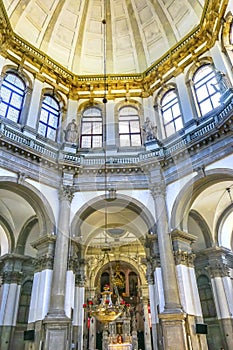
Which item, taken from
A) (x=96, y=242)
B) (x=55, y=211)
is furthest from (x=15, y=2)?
(x=96, y=242)

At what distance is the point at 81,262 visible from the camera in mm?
15945

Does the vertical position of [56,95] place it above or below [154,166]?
above

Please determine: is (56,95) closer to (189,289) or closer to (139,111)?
(139,111)

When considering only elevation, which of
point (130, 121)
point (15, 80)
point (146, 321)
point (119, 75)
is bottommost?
point (146, 321)

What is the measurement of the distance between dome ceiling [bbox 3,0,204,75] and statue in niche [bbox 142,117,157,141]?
5415 mm

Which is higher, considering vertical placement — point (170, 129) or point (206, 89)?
point (206, 89)

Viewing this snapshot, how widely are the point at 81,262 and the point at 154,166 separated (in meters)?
6.75

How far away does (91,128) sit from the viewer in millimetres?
17500

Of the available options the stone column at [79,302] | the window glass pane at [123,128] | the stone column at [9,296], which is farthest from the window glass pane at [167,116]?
the stone column at [9,296]

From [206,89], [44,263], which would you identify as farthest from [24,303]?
[206,89]

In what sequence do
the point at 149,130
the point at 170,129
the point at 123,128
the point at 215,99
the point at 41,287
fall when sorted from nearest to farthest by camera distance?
the point at 41,287 < the point at 215,99 < the point at 149,130 < the point at 170,129 < the point at 123,128

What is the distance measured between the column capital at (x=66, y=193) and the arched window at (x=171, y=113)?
638 cm

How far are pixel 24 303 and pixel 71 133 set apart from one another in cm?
921

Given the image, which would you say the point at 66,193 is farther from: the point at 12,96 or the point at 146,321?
the point at 146,321
